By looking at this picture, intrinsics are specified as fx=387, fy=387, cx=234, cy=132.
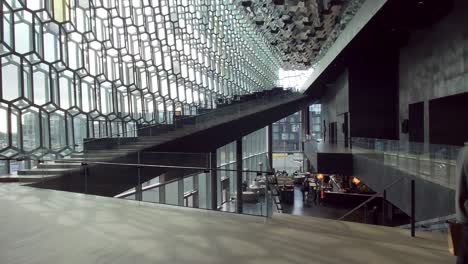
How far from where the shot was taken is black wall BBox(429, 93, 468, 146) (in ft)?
53.5

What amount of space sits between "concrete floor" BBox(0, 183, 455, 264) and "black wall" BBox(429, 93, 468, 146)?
12672 mm

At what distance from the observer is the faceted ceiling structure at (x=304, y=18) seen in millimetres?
19559

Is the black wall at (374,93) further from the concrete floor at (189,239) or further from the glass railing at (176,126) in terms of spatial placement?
the concrete floor at (189,239)

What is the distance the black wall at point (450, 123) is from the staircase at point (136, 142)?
9597mm

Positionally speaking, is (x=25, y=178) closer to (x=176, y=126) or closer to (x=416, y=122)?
(x=176, y=126)

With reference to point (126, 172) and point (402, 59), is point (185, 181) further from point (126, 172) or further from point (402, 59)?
→ point (402, 59)

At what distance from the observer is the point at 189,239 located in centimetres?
456

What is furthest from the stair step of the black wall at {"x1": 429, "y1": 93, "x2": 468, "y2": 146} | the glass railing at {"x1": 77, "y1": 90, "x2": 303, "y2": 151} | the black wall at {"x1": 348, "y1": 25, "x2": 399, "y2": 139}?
the black wall at {"x1": 348, "y1": 25, "x2": 399, "y2": 139}

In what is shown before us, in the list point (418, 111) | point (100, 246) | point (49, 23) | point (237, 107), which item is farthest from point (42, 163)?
point (418, 111)

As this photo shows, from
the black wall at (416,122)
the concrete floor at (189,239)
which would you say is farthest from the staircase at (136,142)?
the black wall at (416,122)

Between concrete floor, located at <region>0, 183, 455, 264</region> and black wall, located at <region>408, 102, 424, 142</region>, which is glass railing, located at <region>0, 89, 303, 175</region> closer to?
concrete floor, located at <region>0, 183, 455, 264</region>

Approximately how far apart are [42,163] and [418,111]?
17.3 meters

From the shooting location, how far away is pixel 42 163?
1136cm

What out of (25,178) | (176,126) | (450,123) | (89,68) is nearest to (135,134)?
(176,126)
